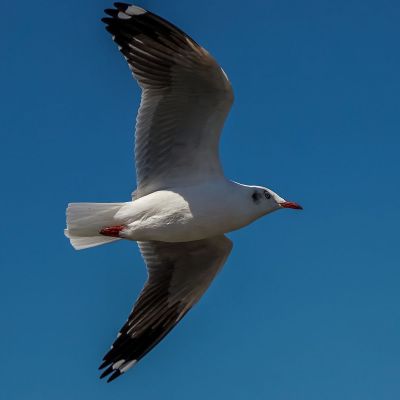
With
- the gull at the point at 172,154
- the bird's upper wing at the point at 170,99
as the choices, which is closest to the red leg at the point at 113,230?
the gull at the point at 172,154

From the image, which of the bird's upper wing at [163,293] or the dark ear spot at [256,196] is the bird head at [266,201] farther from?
the bird's upper wing at [163,293]

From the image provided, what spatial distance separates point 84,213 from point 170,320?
1479 millimetres

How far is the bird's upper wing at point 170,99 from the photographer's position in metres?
8.73

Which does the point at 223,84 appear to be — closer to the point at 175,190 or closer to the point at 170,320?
the point at 175,190

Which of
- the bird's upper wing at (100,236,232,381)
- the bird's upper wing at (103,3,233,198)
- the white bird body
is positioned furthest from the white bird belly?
the bird's upper wing at (100,236,232,381)

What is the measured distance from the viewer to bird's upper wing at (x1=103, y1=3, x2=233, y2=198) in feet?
28.7

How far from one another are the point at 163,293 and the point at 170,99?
2048 mm

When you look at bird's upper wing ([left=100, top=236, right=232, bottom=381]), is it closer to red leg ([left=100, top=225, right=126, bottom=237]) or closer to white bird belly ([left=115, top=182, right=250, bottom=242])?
white bird belly ([left=115, top=182, right=250, bottom=242])

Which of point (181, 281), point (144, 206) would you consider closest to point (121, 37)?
point (144, 206)

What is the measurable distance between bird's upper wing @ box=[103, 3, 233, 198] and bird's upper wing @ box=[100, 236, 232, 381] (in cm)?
89

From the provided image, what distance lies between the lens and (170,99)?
8.98m

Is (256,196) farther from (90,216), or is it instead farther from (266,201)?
(90,216)

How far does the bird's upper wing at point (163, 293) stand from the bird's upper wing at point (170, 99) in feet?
2.93

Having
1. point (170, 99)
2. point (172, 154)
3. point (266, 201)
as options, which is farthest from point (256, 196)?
point (170, 99)
